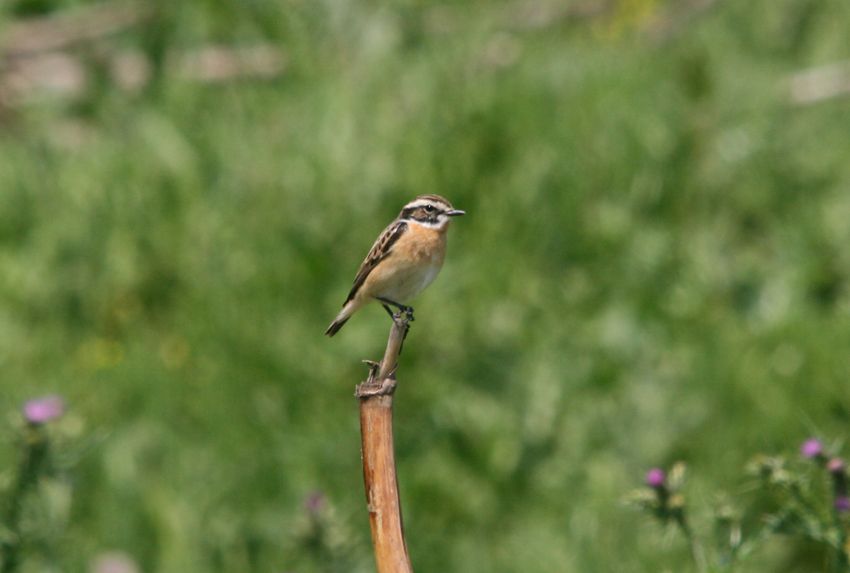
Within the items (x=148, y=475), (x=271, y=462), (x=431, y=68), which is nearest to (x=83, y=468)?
(x=148, y=475)

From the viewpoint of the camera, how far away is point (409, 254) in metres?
4.09

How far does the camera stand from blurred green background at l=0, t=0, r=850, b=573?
795cm

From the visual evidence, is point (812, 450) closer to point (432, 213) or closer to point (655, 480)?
point (655, 480)

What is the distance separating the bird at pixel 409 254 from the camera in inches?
160

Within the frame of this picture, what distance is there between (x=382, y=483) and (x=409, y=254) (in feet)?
4.72

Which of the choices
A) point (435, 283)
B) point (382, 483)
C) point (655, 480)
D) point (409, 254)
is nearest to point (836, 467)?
point (655, 480)

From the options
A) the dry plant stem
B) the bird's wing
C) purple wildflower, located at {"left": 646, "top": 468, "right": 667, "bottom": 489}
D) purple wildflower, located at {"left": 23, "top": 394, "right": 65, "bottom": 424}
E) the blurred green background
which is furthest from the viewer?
the blurred green background

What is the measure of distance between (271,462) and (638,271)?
9.55ft

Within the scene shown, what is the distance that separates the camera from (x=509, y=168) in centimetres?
998

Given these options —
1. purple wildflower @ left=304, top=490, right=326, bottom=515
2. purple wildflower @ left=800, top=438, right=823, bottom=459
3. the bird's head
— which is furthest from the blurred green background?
purple wildflower @ left=800, top=438, right=823, bottom=459

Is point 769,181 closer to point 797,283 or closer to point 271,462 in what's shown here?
point 797,283

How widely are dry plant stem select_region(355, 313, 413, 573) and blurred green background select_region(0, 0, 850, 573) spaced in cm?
347

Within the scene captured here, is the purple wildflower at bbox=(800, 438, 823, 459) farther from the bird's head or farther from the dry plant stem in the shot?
the dry plant stem

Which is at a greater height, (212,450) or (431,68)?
(431,68)
